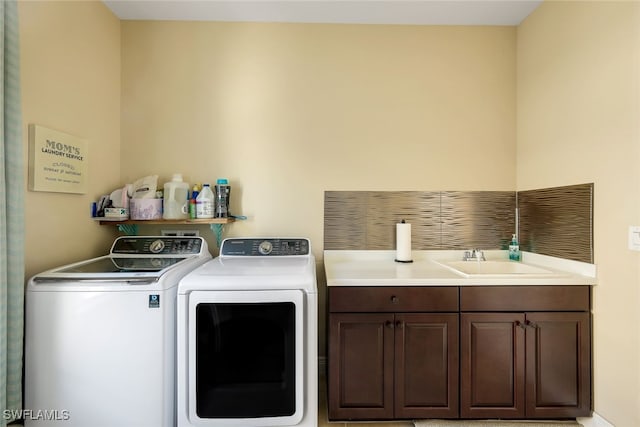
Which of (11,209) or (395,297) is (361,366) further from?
(11,209)

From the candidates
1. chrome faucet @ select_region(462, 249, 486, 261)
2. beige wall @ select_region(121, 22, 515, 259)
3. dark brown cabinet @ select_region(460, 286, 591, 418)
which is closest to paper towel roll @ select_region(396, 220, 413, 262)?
beige wall @ select_region(121, 22, 515, 259)

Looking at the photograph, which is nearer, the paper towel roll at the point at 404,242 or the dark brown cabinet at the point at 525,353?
the dark brown cabinet at the point at 525,353

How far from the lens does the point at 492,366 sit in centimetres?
165

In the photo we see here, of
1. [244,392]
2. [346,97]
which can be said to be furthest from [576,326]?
[346,97]

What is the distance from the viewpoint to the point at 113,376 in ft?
4.56

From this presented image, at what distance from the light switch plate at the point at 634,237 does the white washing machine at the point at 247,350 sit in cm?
152

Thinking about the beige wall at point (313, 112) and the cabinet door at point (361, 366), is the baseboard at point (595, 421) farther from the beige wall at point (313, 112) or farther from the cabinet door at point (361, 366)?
the beige wall at point (313, 112)

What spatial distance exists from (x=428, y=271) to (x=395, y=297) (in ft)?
1.09

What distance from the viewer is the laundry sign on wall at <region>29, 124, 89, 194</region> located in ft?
5.09

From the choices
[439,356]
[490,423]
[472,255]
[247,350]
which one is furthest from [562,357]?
[247,350]

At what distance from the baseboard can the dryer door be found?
158 centimetres

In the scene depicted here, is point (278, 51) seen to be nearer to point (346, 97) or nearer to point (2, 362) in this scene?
point (346, 97)

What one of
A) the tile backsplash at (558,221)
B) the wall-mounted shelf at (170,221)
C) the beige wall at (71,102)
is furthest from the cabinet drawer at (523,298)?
the beige wall at (71,102)

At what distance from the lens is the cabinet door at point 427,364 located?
1650mm
